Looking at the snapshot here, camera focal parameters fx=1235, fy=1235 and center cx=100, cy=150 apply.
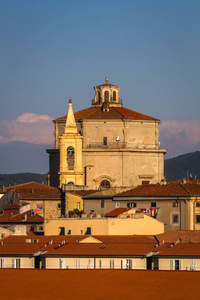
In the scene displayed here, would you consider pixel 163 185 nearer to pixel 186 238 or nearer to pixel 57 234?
pixel 57 234

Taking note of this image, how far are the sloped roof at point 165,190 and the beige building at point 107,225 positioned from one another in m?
8.26

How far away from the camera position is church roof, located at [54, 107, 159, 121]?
4434 inches

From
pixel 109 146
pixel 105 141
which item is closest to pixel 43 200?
pixel 109 146

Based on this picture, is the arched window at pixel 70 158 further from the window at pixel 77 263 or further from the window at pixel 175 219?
the window at pixel 77 263

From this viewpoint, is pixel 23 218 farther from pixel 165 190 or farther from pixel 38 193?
pixel 165 190

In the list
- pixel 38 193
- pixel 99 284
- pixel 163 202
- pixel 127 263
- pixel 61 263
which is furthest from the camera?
pixel 38 193

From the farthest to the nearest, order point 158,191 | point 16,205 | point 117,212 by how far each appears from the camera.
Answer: point 16,205, point 158,191, point 117,212

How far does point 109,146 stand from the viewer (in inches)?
4407

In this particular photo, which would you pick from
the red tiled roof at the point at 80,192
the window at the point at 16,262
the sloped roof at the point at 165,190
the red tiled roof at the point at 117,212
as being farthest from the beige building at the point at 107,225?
the window at the point at 16,262

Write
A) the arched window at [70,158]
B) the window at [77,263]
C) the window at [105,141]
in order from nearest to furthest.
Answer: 1. the window at [77,263]
2. the arched window at [70,158]
3. the window at [105,141]

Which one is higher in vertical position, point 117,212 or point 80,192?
point 80,192

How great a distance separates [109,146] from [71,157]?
7405mm

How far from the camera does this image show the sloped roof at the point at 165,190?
8944 cm

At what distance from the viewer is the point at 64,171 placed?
104 m
